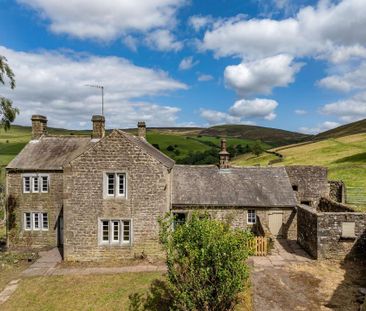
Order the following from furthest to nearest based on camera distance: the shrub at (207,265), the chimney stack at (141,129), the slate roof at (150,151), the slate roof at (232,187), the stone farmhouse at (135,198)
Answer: the chimney stack at (141,129) < the slate roof at (232,187) < the slate roof at (150,151) < the stone farmhouse at (135,198) < the shrub at (207,265)

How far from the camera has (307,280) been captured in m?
18.1

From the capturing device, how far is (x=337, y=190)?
3183cm

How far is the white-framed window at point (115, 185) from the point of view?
74.5 feet

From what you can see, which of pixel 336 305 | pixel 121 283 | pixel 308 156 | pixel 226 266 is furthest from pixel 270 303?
pixel 308 156

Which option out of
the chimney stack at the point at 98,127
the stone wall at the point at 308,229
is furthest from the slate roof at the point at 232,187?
the chimney stack at the point at 98,127

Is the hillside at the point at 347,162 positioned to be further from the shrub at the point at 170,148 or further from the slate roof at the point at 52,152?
the shrub at the point at 170,148

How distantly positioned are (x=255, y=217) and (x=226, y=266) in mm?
15772

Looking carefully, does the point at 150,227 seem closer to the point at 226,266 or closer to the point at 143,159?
the point at 143,159

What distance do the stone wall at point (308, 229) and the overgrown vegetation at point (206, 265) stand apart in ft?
37.2

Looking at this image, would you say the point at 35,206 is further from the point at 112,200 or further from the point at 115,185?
the point at 115,185

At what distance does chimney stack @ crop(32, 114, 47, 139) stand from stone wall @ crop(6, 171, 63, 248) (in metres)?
5.14

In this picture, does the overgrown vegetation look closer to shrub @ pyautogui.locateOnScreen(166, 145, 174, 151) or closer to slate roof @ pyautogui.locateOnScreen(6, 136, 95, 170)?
slate roof @ pyautogui.locateOnScreen(6, 136, 95, 170)

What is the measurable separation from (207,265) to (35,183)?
69.9ft

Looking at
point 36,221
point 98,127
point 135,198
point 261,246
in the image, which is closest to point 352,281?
point 261,246
